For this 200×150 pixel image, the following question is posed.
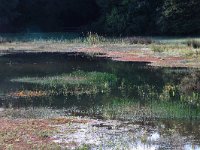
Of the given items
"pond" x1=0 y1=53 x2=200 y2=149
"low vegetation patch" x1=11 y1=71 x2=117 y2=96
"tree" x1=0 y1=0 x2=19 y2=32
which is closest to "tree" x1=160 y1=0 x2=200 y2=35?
"tree" x1=0 y1=0 x2=19 y2=32

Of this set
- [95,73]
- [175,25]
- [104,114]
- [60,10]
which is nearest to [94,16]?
[60,10]

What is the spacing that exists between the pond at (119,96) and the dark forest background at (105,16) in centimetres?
2370

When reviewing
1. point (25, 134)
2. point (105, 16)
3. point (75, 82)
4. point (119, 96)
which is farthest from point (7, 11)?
point (25, 134)

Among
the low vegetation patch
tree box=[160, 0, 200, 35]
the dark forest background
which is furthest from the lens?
the dark forest background

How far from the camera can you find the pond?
16.4m

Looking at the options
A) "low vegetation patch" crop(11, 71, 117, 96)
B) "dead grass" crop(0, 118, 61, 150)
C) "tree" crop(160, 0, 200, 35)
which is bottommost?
"dead grass" crop(0, 118, 61, 150)

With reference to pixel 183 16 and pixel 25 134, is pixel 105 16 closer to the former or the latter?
pixel 183 16

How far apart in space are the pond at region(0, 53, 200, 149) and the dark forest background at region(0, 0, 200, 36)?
77.7ft

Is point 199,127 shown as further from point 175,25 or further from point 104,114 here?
point 175,25

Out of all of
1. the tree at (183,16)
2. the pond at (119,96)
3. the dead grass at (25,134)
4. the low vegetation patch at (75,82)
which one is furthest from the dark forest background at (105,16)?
the dead grass at (25,134)

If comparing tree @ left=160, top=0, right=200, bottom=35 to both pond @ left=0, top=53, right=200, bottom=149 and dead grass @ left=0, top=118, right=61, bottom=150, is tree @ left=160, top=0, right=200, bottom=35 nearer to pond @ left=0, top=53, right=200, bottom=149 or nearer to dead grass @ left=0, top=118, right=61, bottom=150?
pond @ left=0, top=53, right=200, bottom=149

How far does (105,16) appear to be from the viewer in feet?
221

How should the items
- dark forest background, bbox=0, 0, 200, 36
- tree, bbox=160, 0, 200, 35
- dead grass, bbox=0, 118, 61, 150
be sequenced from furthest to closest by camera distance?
dark forest background, bbox=0, 0, 200, 36
tree, bbox=160, 0, 200, 35
dead grass, bbox=0, 118, 61, 150

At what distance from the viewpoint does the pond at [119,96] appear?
1639cm
